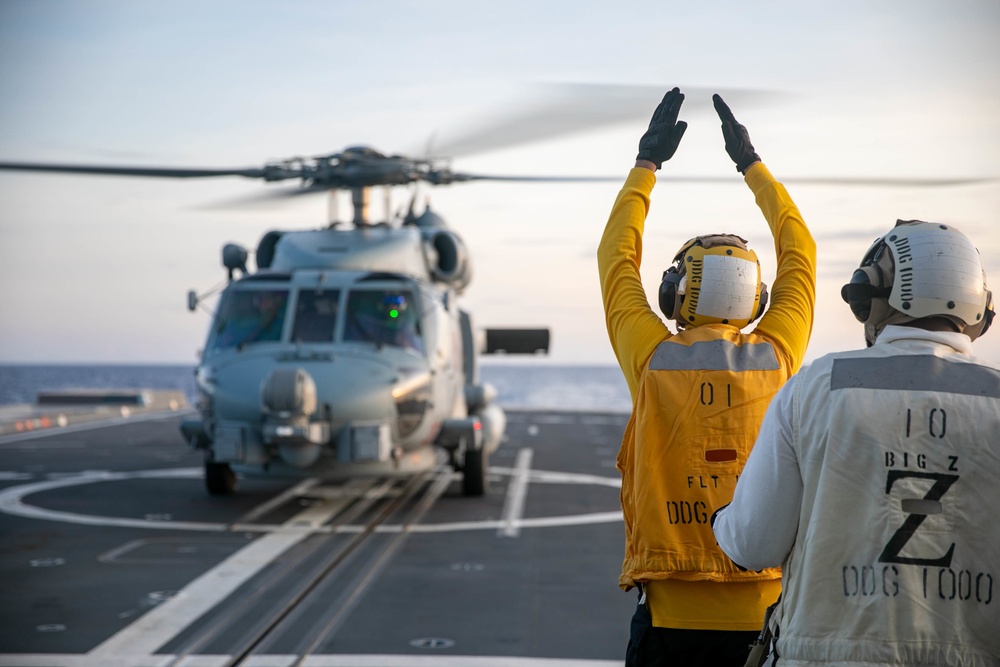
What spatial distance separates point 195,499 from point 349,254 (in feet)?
10.5

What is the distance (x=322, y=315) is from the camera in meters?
10.9

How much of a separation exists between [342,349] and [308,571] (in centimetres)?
307

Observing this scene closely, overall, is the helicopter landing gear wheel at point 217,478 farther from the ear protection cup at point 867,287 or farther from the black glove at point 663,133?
the ear protection cup at point 867,287

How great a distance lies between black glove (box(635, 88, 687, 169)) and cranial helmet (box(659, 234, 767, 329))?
324 millimetres

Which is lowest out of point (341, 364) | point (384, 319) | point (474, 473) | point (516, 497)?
point (516, 497)

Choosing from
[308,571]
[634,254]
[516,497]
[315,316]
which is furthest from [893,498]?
[516,497]

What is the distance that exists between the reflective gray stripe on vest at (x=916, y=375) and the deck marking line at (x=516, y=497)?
7.75 m

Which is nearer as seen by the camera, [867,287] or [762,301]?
[867,287]

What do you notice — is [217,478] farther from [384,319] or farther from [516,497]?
[516,497]

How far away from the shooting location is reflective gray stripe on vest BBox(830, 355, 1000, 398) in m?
2.20

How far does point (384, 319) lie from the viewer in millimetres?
11000

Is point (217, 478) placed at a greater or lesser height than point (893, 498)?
lesser

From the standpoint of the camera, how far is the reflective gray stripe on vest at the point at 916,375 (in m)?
2.20

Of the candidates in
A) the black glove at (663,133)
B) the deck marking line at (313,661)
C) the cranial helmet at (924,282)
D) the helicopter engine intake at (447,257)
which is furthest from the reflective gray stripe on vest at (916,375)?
the helicopter engine intake at (447,257)
